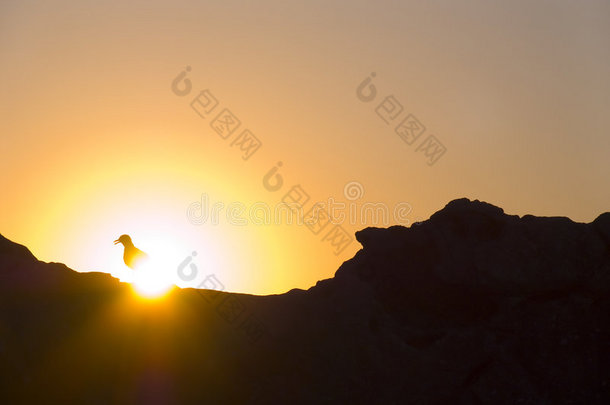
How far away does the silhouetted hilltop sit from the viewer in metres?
21.8

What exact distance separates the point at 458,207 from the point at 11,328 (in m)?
14.8

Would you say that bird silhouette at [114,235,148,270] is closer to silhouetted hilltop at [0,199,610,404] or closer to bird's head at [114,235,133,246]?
bird's head at [114,235,133,246]

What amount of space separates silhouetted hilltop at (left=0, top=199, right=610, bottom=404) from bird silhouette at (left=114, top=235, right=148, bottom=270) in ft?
9.75

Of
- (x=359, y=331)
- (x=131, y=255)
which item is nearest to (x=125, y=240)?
(x=131, y=255)

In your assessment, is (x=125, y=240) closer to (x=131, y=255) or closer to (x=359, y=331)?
(x=131, y=255)

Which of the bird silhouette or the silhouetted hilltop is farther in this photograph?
the bird silhouette

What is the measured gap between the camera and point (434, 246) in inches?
1001

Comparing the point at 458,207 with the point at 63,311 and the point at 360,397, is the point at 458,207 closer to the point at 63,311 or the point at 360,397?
the point at 360,397

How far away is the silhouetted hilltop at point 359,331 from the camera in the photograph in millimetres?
21828

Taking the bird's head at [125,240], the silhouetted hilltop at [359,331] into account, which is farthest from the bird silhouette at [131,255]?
the silhouetted hilltop at [359,331]

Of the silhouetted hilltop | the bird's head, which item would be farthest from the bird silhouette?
the silhouetted hilltop

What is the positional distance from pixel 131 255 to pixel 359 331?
8.53 m

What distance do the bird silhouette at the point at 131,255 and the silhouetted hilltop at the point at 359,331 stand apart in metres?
2.97

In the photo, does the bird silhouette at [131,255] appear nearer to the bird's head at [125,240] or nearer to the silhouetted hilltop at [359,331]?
the bird's head at [125,240]
